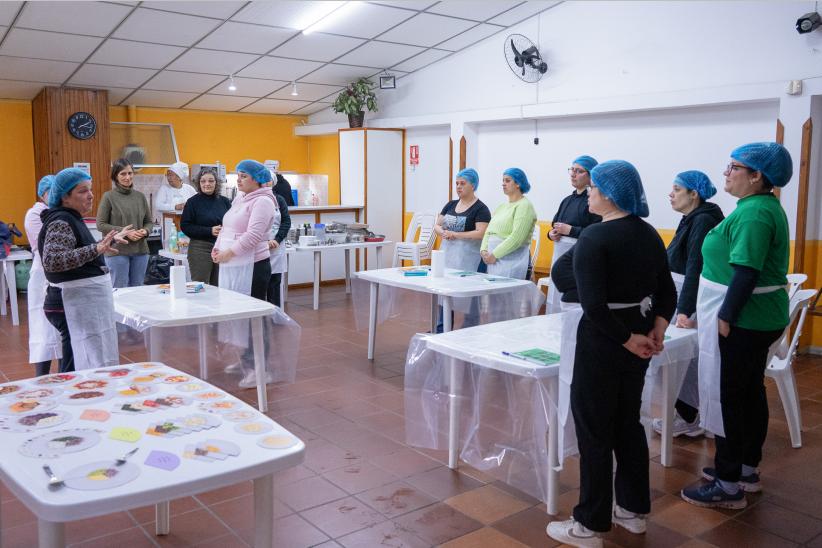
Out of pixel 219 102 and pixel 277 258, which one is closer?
pixel 277 258

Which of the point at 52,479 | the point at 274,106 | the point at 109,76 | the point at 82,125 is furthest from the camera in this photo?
the point at 274,106

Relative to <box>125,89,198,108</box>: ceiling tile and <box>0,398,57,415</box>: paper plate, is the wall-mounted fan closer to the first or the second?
<box>125,89,198,108</box>: ceiling tile

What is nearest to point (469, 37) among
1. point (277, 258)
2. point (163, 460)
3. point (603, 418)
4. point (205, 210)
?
point (277, 258)

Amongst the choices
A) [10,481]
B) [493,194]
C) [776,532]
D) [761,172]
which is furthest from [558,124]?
[10,481]

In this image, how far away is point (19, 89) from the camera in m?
8.04

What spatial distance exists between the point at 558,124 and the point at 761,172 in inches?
179

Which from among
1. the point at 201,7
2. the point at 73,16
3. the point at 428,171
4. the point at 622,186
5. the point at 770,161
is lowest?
the point at 622,186

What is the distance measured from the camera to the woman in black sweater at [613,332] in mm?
2334

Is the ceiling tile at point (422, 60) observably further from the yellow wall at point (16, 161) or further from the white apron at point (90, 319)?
the white apron at point (90, 319)

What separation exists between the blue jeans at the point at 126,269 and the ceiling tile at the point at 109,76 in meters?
3.11

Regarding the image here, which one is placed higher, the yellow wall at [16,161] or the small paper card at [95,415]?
the yellow wall at [16,161]

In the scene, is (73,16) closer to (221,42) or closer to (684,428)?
(221,42)

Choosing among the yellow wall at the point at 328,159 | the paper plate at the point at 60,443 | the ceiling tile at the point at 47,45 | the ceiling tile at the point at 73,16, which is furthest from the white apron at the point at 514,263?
the yellow wall at the point at 328,159

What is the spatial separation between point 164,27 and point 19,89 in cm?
257
